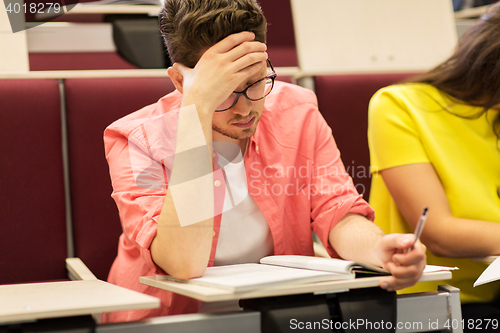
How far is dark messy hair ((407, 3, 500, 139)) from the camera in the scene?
128 centimetres

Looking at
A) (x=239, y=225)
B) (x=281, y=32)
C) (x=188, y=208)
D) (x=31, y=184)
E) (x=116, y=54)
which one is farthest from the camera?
(x=281, y=32)

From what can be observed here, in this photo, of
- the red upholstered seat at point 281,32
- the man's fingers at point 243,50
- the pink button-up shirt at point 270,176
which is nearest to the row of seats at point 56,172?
the pink button-up shirt at point 270,176

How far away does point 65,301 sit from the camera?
67 centimetres

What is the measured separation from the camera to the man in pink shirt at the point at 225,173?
2.90ft

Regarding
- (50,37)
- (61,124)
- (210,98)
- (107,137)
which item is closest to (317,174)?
(210,98)

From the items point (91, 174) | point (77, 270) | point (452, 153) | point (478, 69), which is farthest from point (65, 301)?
point (478, 69)

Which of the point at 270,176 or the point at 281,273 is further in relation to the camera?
the point at 270,176

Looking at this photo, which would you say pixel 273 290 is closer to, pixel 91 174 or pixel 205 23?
pixel 205 23

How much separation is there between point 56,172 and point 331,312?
39.1 inches

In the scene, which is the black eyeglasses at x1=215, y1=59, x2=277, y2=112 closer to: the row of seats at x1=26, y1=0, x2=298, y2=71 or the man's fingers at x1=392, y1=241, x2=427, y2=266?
the man's fingers at x1=392, y1=241, x2=427, y2=266

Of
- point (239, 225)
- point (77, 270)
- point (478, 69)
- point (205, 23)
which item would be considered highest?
point (205, 23)

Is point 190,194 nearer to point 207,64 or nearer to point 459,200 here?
point 207,64

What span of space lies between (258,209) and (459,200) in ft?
1.69

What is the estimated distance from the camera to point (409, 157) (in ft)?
4.13
